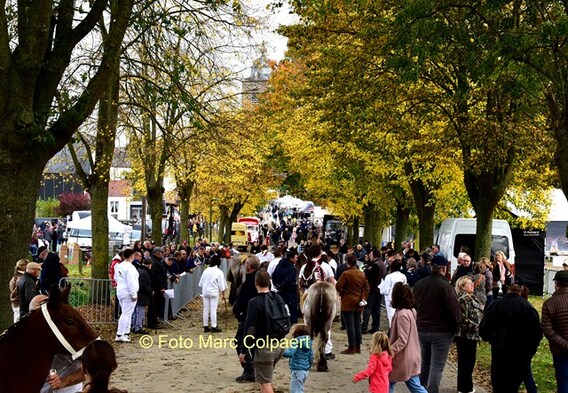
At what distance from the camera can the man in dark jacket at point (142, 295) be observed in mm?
17438

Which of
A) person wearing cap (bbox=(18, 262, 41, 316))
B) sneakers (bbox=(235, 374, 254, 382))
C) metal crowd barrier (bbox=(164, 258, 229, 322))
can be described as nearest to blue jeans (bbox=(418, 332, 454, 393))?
sneakers (bbox=(235, 374, 254, 382))

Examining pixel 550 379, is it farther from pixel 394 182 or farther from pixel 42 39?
pixel 394 182

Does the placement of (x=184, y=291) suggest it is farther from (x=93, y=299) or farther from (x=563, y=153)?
(x=563, y=153)

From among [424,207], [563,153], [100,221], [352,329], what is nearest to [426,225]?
[424,207]

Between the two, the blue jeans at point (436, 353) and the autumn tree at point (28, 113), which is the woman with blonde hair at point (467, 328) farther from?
the autumn tree at point (28, 113)

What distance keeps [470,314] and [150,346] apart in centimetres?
756

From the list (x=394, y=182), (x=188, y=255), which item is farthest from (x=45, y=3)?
(x=394, y=182)

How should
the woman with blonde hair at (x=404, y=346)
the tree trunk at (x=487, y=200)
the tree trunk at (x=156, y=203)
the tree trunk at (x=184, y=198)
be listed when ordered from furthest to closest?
the tree trunk at (x=184, y=198) → the tree trunk at (x=156, y=203) → the tree trunk at (x=487, y=200) → the woman with blonde hair at (x=404, y=346)

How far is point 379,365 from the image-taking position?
30.1 ft

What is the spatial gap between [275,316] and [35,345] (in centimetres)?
446

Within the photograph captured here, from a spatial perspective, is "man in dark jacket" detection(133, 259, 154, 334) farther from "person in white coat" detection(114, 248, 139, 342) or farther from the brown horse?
the brown horse

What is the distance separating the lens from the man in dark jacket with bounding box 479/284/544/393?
9.80 meters

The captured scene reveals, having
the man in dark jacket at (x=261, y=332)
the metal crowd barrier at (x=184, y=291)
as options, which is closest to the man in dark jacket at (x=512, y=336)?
the man in dark jacket at (x=261, y=332)

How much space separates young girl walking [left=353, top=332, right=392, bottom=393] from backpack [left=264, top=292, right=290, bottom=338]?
3.96 feet
